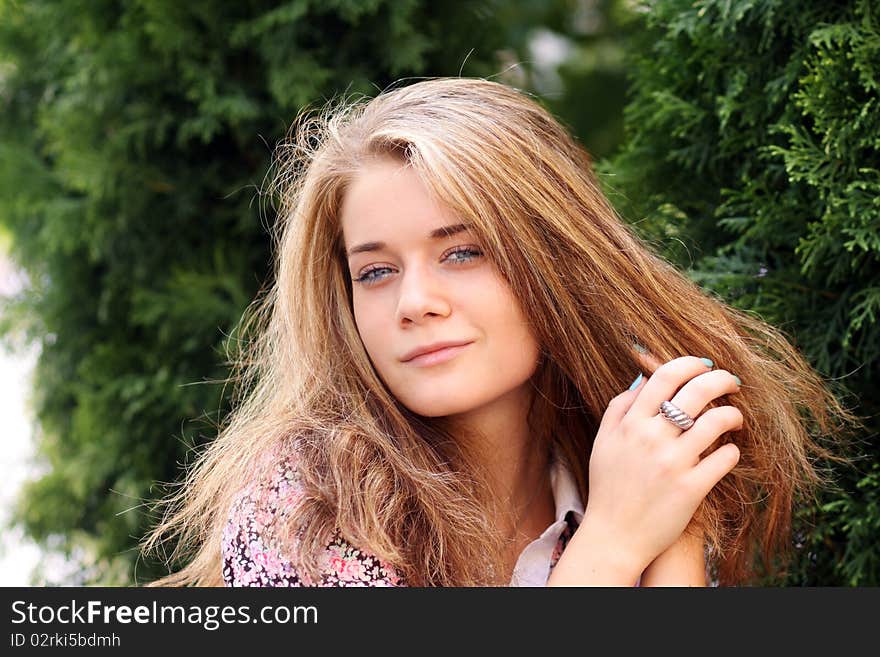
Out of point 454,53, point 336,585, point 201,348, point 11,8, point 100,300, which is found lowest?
point 336,585

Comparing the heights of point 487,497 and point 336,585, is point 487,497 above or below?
above

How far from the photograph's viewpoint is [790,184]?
7.06 feet

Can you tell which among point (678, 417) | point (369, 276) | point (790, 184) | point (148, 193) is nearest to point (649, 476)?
point (678, 417)

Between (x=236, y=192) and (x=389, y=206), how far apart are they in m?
1.68

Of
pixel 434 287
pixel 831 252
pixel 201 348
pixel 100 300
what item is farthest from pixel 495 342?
pixel 100 300

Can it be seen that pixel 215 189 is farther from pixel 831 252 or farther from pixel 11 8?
pixel 831 252

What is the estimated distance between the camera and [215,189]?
3.46 meters

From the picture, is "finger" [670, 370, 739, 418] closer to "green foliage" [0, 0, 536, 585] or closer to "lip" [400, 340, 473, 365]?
"lip" [400, 340, 473, 365]

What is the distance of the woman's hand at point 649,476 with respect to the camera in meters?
1.74

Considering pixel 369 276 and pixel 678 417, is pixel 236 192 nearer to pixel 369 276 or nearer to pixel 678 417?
pixel 369 276

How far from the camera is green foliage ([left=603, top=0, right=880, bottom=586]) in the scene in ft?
6.39

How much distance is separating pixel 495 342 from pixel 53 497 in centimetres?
253

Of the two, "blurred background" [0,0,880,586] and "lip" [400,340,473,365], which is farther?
"blurred background" [0,0,880,586]

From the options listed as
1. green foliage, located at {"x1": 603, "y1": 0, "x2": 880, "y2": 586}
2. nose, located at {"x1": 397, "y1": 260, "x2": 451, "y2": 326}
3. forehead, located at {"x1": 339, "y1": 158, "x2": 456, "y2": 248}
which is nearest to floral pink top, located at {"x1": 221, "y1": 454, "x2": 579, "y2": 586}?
A: nose, located at {"x1": 397, "y1": 260, "x2": 451, "y2": 326}
